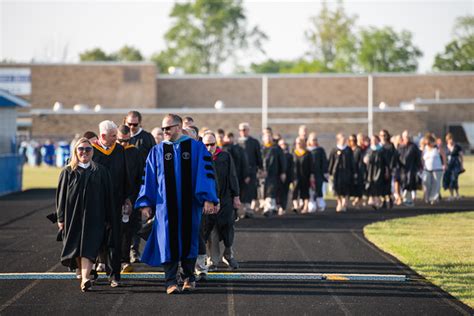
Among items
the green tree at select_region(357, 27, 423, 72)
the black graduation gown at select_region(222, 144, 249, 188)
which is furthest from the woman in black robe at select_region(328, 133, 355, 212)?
the green tree at select_region(357, 27, 423, 72)

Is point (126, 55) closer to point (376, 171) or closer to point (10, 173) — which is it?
point (10, 173)

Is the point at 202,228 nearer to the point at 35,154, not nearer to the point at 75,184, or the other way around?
the point at 75,184

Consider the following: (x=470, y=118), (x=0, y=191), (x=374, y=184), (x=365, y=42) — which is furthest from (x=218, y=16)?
(x=374, y=184)

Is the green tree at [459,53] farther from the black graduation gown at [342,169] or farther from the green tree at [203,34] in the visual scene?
the black graduation gown at [342,169]

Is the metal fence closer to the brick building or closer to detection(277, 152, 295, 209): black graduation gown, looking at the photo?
detection(277, 152, 295, 209): black graduation gown

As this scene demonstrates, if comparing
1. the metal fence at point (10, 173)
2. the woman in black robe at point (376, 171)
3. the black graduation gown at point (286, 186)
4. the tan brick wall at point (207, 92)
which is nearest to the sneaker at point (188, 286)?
the black graduation gown at point (286, 186)

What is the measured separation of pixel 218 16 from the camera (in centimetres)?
8725

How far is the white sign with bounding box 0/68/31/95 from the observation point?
6278 centimetres

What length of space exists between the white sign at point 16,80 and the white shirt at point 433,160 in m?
45.4

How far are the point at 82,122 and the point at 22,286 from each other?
147 feet

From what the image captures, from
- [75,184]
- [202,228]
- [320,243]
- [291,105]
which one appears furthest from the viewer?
[291,105]

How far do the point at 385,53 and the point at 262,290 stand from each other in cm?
8268

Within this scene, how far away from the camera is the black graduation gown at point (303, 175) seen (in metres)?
20.8

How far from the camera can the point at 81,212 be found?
986 cm
